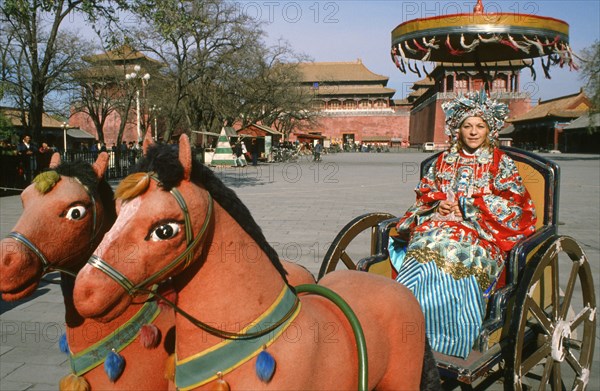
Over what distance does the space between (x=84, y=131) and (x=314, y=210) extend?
51919 mm

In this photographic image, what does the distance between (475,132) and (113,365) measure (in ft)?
9.37

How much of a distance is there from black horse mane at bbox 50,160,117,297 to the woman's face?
2549mm

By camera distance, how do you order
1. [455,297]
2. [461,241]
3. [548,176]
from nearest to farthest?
[455,297] < [461,241] < [548,176]

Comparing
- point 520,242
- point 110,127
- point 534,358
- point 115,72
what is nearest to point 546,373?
point 534,358

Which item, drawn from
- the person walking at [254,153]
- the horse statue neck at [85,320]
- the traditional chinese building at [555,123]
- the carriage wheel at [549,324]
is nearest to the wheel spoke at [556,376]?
the carriage wheel at [549,324]

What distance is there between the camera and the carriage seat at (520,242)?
2775mm

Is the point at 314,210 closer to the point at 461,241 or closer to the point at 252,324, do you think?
the point at 461,241

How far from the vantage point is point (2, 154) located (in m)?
13.5

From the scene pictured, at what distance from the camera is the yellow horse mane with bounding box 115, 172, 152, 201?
4.72 feet

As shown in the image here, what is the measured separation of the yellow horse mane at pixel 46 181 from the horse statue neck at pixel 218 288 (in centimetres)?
77

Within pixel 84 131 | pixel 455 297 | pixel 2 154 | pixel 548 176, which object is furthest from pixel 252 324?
pixel 84 131

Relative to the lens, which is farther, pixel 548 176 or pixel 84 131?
pixel 84 131

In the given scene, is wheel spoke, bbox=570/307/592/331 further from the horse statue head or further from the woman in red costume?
the horse statue head

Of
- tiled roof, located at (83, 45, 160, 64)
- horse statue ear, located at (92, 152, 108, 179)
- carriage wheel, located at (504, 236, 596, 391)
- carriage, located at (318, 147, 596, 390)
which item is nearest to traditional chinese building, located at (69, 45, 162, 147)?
tiled roof, located at (83, 45, 160, 64)
